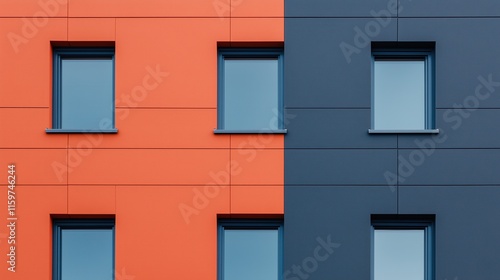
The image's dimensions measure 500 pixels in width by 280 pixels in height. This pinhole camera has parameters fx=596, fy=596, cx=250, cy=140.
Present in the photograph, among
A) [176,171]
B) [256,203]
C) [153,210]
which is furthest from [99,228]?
[256,203]

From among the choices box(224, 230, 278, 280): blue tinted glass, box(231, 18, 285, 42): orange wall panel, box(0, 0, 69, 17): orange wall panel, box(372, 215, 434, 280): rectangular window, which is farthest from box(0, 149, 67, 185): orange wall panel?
box(372, 215, 434, 280): rectangular window

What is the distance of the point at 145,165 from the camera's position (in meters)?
9.77

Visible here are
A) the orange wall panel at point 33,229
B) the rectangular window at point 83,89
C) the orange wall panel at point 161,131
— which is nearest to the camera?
the orange wall panel at point 33,229

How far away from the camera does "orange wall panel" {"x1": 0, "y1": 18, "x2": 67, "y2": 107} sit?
9844 mm

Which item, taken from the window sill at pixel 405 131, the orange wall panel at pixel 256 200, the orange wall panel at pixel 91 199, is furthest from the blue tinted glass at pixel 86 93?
the window sill at pixel 405 131

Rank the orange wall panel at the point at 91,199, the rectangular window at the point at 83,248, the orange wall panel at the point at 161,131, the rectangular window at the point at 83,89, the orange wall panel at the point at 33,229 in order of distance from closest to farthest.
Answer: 1. the orange wall panel at the point at 33,229
2. the orange wall panel at the point at 91,199
3. the orange wall panel at the point at 161,131
4. the rectangular window at the point at 83,248
5. the rectangular window at the point at 83,89

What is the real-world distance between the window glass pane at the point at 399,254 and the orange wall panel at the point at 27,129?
18.0 ft

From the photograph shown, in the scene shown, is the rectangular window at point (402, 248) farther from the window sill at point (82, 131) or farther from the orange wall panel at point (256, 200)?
the window sill at point (82, 131)

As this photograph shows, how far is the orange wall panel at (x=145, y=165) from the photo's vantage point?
9.73m

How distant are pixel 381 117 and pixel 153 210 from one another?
13.6 feet

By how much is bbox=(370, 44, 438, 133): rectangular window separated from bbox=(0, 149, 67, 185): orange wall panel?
525cm

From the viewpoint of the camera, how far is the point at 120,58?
392 inches

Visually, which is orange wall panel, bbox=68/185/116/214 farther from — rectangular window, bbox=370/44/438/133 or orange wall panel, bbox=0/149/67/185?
rectangular window, bbox=370/44/438/133

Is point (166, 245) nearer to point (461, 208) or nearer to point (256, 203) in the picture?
point (256, 203)
